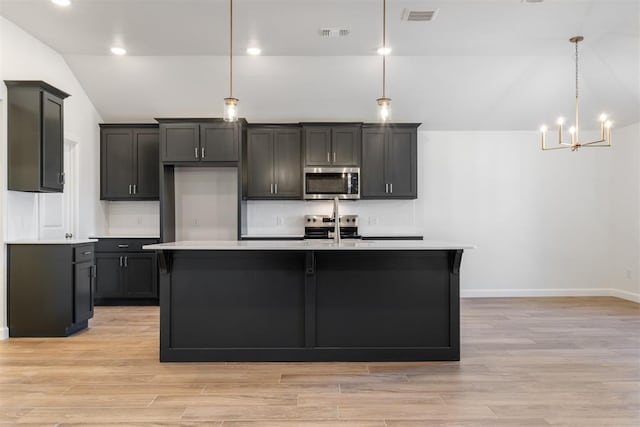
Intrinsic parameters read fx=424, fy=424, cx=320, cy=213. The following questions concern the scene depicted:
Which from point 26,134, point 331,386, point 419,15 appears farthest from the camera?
point 26,134

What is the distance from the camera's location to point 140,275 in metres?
5.66

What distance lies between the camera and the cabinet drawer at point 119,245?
5664mm

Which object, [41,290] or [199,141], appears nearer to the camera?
[41,290]

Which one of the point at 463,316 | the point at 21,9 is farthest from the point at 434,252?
the point at 21,9

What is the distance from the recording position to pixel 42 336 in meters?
4.16

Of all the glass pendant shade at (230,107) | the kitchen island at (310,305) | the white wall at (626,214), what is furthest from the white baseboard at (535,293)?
the glass pendant shade at (230,107)

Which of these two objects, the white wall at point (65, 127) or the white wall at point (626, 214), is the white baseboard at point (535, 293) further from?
the white wall at point (65, 127)

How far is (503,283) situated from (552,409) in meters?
4.08

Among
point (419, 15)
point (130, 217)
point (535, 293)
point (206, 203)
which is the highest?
point (419, 15)

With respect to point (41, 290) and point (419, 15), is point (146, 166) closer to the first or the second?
point (41, 290)

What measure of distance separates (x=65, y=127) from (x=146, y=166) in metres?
1.11

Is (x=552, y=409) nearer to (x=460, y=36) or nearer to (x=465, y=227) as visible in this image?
(x=460, y=36)

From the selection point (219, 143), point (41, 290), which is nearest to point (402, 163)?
point (219, 143)

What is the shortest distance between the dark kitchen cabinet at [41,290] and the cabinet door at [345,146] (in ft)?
11.3
